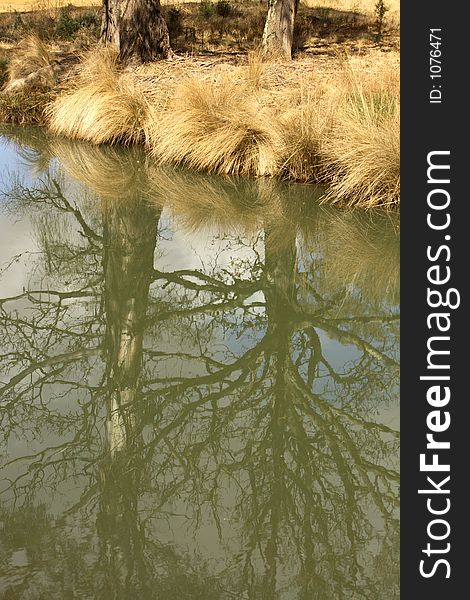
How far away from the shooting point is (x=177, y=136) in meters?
8.73

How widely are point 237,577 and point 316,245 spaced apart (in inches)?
154

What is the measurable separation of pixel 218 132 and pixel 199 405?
4746mm

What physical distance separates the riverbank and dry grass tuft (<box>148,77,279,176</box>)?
0.01 meters

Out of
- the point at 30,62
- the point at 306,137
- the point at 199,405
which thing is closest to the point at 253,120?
the point at 306,137

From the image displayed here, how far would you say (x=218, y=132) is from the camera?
8.33m

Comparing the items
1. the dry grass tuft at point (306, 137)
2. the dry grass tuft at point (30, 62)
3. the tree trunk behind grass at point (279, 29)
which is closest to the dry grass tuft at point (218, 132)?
the dry grass tuft at point (306, 137)

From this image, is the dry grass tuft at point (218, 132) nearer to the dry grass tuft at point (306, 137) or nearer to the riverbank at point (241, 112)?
the riverbank at point (241, 112)

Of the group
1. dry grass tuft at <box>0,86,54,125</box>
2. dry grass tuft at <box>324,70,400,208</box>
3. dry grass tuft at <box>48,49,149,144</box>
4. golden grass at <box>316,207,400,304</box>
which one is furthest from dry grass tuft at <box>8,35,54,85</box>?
golden grass at <box>316,207,400,304</box>

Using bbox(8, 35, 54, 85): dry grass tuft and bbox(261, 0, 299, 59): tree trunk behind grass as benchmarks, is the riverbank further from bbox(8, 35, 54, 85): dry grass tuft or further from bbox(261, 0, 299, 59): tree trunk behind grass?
bbox(261, 0, 299, 59): tree trunk behind grass

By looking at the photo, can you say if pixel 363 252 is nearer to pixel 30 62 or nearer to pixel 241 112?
pixel 241 112

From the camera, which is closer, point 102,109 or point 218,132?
point 218,132

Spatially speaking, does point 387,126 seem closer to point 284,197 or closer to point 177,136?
A: point 284,197

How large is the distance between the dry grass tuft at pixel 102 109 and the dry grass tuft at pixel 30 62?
3.53ft

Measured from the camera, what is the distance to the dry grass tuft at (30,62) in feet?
36.8
